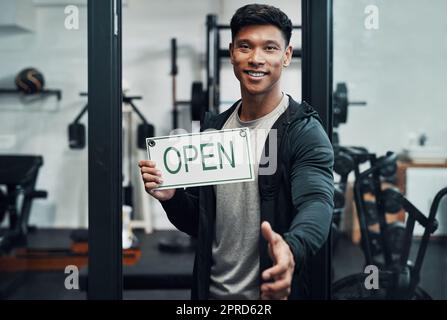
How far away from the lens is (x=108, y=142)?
4.79 feet

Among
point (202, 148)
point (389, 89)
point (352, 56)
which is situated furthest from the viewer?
point (389, 89)

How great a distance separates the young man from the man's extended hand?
24 cm

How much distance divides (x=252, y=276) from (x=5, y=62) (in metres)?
4.18

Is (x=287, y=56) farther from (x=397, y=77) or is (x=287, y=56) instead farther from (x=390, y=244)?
(x=397, y=77)

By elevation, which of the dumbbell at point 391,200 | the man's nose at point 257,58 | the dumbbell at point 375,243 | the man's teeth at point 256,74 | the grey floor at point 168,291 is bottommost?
the grey floor at point 168,291

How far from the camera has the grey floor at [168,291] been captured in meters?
2.66

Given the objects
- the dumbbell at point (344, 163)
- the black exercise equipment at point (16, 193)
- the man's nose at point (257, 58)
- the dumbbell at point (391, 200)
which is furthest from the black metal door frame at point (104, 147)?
the black exercise equipment at point (16, 193)

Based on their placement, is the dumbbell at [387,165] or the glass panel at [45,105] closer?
the dumbbell at [387,165]

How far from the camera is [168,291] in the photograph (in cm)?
328

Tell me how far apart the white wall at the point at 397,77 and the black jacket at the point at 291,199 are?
2.92m

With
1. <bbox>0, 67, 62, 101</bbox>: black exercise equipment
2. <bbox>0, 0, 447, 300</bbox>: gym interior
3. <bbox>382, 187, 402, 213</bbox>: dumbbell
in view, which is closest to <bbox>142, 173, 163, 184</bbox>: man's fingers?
<bbox>0, 0, 447, 300</bbox>: gym interior

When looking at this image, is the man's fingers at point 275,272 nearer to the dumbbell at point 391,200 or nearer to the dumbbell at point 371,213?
the dumbbell at point 391,200

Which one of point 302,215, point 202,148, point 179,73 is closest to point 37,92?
point 179,73
